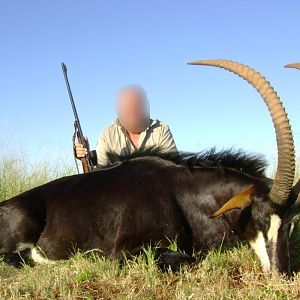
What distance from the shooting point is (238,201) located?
4.27 m

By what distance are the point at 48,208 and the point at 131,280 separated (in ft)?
5.35

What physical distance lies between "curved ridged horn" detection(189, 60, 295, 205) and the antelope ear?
0.22 meters

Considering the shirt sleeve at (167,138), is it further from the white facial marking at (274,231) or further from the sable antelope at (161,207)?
the white facial marking at (274,231)

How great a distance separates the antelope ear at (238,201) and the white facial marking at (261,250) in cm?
27

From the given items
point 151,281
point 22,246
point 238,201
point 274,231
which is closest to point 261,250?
point 274,231

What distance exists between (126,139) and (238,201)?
107 inches

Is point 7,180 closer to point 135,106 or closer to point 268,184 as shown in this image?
point 135,106

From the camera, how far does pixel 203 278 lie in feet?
12.9

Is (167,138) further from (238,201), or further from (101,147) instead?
(238,201)

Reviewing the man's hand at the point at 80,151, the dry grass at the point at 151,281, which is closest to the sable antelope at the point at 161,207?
the dry grass at the point at 151,281

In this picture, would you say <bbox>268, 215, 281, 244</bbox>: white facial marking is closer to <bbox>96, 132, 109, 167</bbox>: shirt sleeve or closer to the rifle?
the rifle

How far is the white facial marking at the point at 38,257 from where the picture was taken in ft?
16.7

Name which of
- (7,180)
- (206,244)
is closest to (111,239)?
(206,244)

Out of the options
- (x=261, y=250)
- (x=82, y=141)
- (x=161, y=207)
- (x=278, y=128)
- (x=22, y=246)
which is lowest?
(x=261, y=250)
